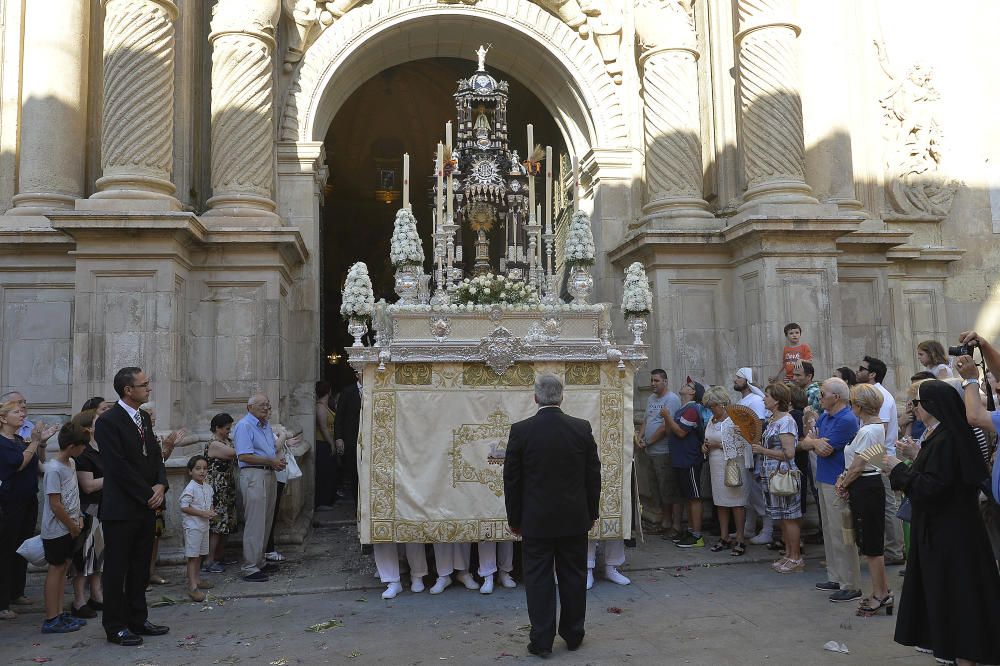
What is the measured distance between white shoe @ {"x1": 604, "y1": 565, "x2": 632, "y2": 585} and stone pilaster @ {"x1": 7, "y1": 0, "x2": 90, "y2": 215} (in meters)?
7.24

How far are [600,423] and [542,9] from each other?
6.95 m

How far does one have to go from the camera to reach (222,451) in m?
7.09

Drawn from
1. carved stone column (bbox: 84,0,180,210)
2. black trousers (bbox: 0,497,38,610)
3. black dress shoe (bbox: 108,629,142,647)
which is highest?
carved stone column (bbox: 84,0,180,210)

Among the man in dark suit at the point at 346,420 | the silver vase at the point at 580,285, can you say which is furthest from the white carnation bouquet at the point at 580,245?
the man in dark suit at the point at 346,420

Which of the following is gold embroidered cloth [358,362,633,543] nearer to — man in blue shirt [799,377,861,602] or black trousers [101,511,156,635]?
man in blue shirt [799,377,861,602]

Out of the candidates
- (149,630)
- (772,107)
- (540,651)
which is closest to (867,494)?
(540,651)

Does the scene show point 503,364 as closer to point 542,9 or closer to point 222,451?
point 222,451

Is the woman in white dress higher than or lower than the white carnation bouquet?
lower

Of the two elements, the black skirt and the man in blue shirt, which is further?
the man in blue shirt

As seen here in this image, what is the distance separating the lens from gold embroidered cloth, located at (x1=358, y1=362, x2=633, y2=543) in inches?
257

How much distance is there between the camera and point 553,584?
16.6 feet

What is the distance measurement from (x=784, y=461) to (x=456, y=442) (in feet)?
9.87

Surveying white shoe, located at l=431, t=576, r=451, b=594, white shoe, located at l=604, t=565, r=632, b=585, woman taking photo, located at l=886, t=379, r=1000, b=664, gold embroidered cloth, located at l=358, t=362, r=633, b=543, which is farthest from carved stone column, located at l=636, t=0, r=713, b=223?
woman taking photo, located at l=886, t=379, r=1000, b=664

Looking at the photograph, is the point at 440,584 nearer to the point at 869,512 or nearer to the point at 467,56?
the point at 869,512
